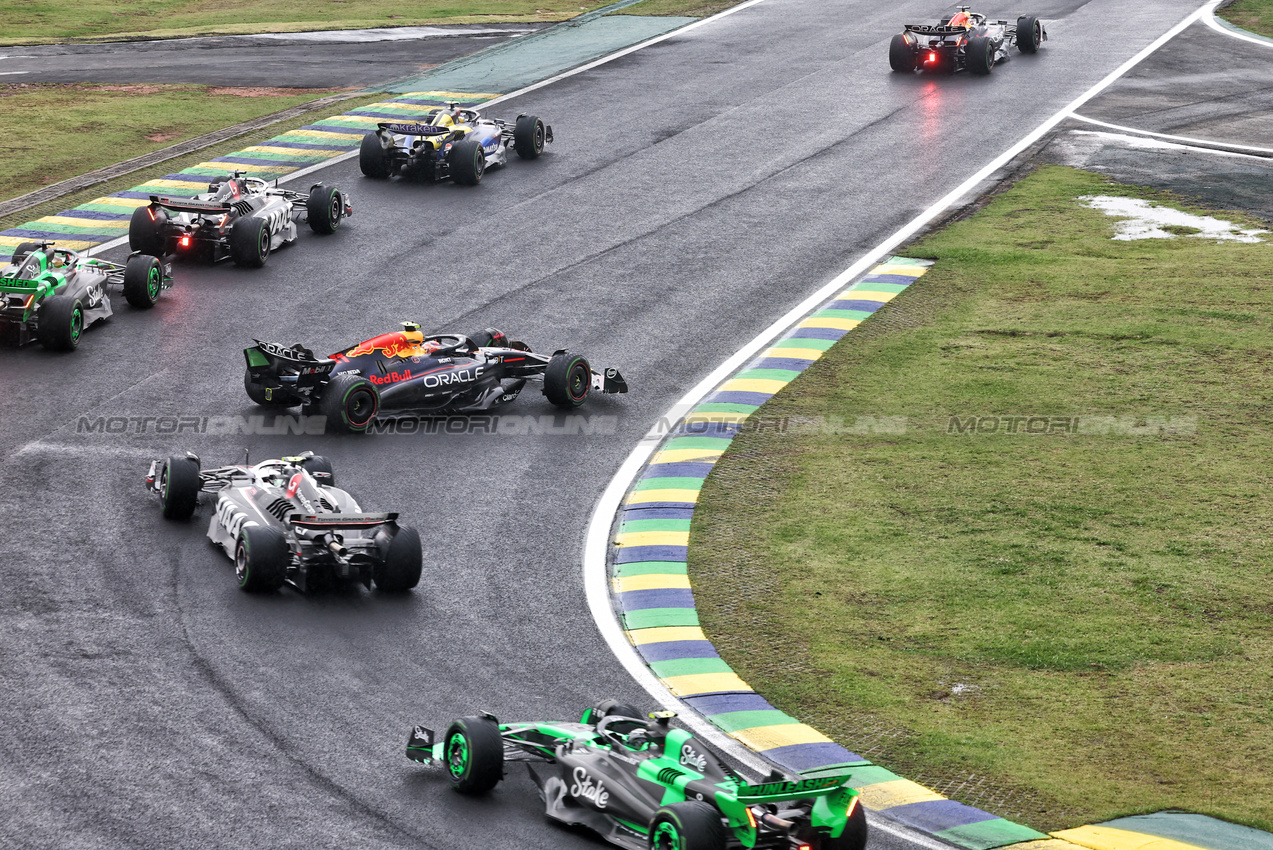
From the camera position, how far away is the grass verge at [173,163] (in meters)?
35.0

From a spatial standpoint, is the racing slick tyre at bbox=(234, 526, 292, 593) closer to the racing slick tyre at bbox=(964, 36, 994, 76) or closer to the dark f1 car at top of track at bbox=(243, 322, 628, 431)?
the dark f1 car at top of track at bbox=(243, 322, 628, 431)

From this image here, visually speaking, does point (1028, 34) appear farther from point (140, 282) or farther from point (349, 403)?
point (349, 403)

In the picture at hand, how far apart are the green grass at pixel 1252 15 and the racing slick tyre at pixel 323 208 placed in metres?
35.2

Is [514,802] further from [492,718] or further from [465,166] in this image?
[465,166]

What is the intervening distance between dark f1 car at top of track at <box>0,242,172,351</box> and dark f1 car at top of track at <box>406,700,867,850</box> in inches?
593

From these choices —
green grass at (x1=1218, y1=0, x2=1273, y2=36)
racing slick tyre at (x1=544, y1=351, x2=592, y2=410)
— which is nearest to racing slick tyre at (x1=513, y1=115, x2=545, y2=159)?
racing slick tyre at (x1=544, y1=351, x2=592, y2=410)

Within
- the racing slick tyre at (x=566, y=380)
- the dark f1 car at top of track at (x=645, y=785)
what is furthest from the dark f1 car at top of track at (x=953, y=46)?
the dark f1 car at top of track at (x=645, y=785)

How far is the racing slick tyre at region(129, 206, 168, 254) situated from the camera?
31.2 meters

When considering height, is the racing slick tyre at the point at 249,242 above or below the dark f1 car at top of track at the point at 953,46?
below

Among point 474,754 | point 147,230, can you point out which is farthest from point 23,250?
point 474,754

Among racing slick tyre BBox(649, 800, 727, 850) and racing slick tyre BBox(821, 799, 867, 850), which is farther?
racing slick tyre BBox(821, 799, 867, 850)

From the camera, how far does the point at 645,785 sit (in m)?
13.6

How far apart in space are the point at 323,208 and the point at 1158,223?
741 inches

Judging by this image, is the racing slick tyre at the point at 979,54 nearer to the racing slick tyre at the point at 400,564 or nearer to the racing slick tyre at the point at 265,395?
the racing slick tyre at the point at 265,395
